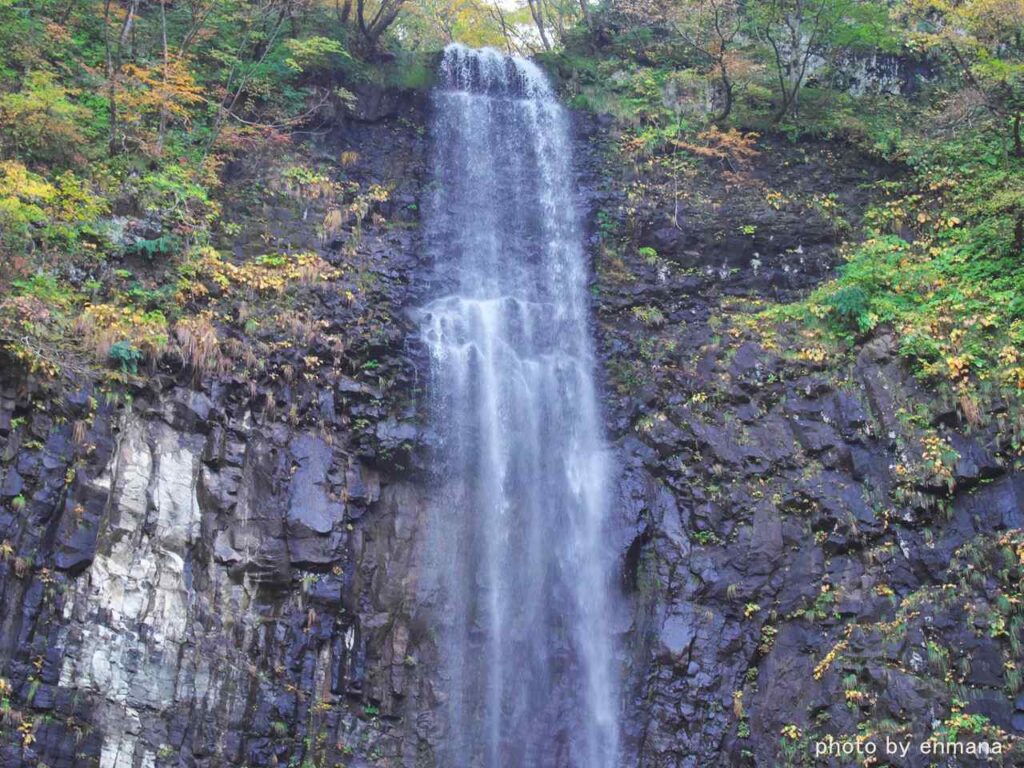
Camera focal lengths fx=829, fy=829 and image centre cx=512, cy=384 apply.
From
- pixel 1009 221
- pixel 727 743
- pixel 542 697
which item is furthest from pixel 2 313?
pixel 1009 221

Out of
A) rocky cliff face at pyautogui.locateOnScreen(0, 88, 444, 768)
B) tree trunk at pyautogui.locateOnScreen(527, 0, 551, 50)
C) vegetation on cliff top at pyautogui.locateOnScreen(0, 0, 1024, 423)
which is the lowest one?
rocky cliff face at pyautogui.locateOnScreen(0, 88, 444, 768)

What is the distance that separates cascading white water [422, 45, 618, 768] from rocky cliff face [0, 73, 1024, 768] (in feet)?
1.59

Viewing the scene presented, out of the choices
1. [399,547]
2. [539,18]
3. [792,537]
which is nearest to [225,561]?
[399,547]

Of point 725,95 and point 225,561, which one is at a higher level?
point 725,95

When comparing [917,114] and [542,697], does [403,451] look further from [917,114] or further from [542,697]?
[917,114]

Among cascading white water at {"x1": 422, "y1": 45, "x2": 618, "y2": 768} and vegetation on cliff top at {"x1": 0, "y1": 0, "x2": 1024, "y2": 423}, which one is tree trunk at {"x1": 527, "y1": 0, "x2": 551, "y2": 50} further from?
cascading white water at {"x1": 422, "y1": 45, "x2": 618, "y2": 768}

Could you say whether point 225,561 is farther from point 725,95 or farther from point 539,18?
point 539,18

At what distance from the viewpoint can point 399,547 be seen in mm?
12656

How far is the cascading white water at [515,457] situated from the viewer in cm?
1212

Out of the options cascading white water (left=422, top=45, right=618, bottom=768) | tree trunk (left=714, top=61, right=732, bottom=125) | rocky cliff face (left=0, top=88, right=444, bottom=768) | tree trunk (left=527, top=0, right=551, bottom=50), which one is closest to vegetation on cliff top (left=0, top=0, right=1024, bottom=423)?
tree trunk (left=714, top=61, right=732, bottom=125)

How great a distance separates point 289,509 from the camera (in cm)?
1188

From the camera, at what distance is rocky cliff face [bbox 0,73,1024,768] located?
32.8 feet

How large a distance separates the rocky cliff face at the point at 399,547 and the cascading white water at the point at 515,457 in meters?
0.48

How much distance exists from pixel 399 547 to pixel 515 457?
2.51 meters
